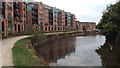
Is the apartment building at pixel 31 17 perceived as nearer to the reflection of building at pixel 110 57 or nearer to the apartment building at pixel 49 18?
the apartment building at pixel 49 18

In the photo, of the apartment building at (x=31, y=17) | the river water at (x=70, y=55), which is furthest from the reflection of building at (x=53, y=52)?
the apartment building at (x=31, y=17)

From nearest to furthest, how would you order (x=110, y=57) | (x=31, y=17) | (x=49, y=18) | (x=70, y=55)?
1. (x=110, y=57)
2. (x=70, y=55)
3. (x=31, y=17)
4. (x=49, y=18)

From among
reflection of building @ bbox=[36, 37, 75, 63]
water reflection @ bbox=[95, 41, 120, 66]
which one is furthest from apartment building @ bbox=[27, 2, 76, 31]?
water reflection @ bbox=[95, 41, 120, 66]

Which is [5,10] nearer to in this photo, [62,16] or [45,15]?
[45,15]

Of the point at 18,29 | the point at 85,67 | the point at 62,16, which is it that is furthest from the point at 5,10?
the point at 62,16

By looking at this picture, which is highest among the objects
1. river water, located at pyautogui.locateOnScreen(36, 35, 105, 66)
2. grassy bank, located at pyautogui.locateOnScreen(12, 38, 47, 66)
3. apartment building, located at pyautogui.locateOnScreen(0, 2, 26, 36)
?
apartment building, located at pyautogui.locateOnScreen(0, 2, 26, 36)

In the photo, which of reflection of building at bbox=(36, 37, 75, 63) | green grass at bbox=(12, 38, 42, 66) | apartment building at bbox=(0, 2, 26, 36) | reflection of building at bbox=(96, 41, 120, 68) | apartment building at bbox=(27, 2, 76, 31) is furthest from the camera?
apartment building at bbox=(27, 2, 76, 31)

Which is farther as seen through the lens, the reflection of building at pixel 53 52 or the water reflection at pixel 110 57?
the reflection of building at pixel 53 52

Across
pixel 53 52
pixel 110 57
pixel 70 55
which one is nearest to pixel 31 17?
pixel 53 52

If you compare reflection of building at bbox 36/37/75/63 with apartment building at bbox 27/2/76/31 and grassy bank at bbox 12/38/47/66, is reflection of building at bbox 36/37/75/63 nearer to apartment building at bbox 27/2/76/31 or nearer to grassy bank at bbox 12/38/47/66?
grassy bank at bbox 12/38/47/66

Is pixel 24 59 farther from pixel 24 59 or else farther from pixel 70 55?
pixel 70 55

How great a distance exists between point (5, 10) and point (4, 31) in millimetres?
6920

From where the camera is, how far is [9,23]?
43156 mm

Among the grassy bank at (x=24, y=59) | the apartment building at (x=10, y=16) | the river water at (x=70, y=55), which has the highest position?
the apartment building at (x=10, y=16)
